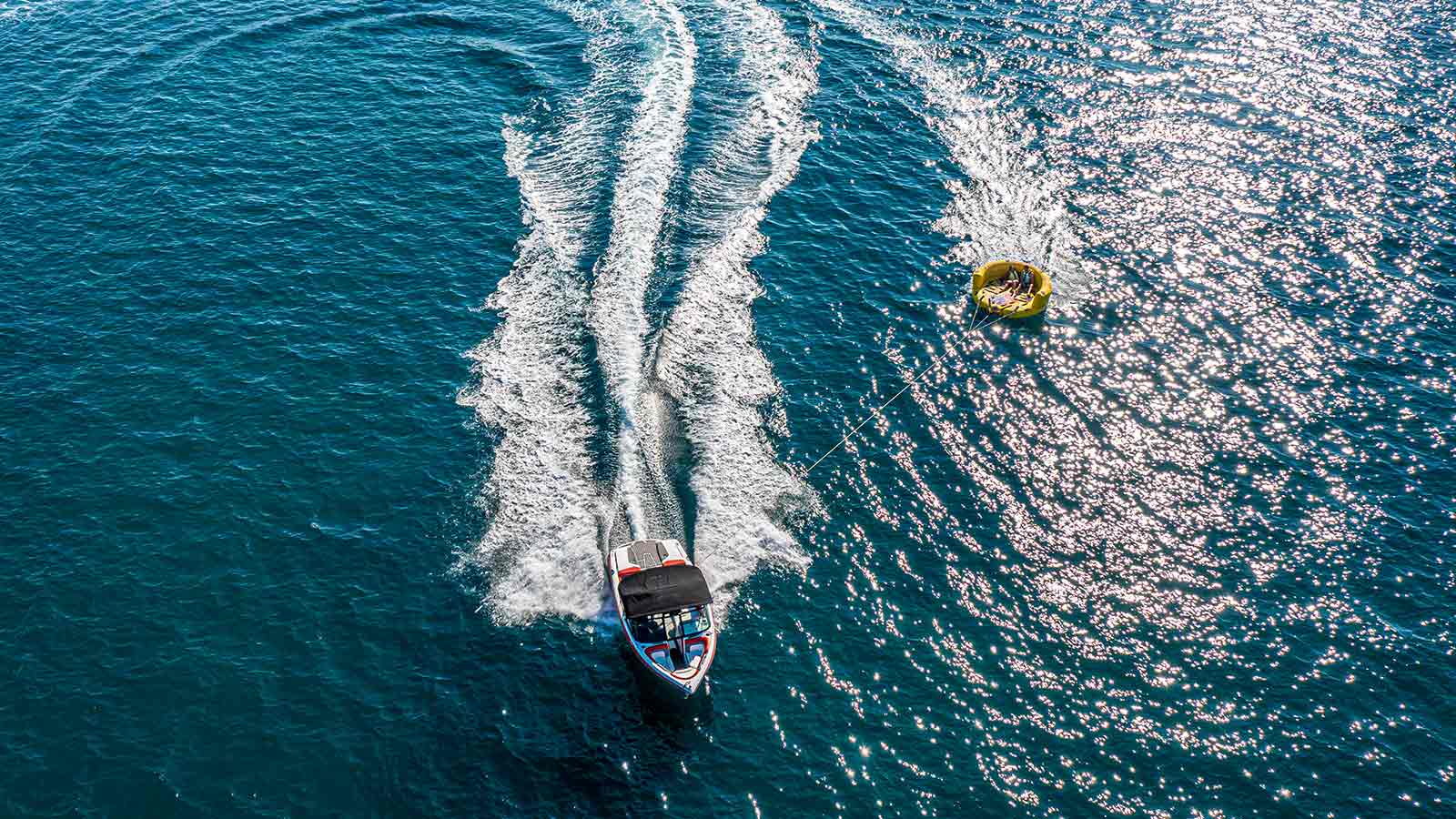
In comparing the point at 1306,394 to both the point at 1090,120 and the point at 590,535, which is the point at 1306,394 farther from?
the point at 590,535

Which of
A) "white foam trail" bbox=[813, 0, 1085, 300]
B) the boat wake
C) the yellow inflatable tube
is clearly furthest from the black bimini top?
"white foam trail" bbox=[813, 0, 1085, 300]

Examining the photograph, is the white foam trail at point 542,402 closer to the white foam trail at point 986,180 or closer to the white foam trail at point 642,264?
the white foam trail at point 642,264

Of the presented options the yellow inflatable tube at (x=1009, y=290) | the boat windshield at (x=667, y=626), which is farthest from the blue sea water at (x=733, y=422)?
the boat windshield at (x=667, y=626)

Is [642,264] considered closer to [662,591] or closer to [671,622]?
[662,591]

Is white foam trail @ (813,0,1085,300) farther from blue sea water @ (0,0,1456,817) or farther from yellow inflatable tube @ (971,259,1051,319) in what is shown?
yellow inflatable tube @ (971,259,1051,319)

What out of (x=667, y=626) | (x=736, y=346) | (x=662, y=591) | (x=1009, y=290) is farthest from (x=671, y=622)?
(x=1009, y=290)
